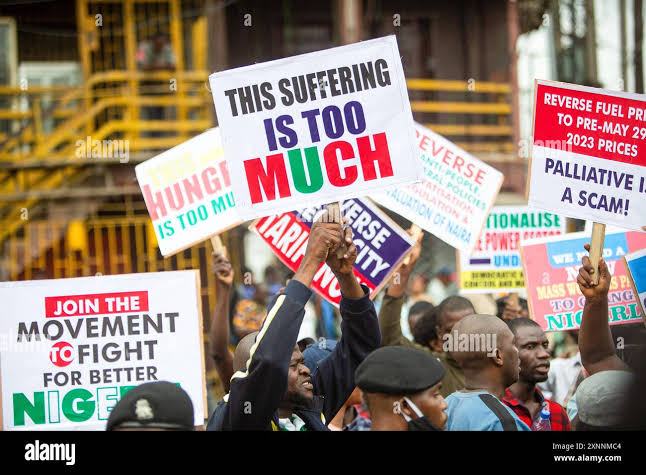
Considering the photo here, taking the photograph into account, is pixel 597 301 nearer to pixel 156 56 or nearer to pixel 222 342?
pixel 222 342

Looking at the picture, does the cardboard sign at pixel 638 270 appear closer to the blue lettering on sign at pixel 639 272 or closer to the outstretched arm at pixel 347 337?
the blue lettering on sign at pixel 639 272

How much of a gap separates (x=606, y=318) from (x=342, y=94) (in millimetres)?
1593

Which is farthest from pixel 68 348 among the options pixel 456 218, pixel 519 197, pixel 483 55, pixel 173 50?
pixel 483 55

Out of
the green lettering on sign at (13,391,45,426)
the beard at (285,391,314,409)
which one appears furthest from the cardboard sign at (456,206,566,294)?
the green lettering on sign at (13,391,45,426)

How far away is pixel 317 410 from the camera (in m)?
4.11

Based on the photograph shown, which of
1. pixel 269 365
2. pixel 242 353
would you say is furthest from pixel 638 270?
pixel 269 365

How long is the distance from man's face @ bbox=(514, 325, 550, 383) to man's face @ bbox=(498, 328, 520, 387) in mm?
581

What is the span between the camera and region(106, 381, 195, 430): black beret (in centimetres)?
334

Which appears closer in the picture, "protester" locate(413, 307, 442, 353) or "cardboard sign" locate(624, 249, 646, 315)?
"cardboard sign" locate(624, 249, 646, 315)

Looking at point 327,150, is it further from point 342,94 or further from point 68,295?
point 68,295

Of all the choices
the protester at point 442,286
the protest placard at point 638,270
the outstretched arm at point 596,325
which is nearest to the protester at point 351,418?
the outstretched arm at point 596,325

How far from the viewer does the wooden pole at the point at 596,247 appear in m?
4.33

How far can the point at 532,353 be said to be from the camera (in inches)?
194

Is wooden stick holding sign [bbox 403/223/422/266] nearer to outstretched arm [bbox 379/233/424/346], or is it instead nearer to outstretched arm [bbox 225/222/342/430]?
outstretched arm [bbox 379/233/424/346]
